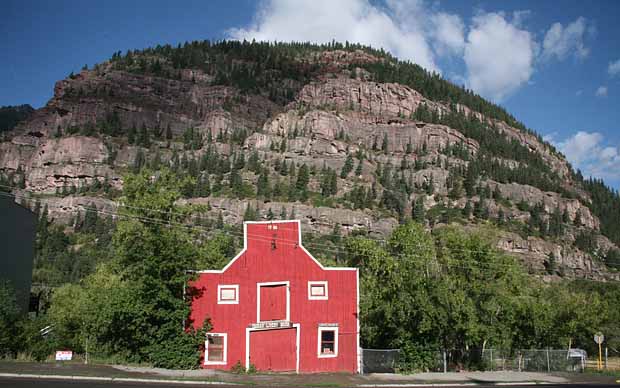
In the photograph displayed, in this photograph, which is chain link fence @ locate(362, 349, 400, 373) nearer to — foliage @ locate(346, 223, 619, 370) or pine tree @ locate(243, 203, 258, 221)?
foliage @ locate(346, 223, 619, 370)

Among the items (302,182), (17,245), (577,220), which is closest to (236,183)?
(302,182)

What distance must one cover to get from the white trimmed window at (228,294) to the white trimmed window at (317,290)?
469 cm

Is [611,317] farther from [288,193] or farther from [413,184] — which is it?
[413,184]

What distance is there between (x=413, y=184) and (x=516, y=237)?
41.7 meters

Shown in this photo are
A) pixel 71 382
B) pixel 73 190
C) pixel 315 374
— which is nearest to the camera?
pixel 71 382

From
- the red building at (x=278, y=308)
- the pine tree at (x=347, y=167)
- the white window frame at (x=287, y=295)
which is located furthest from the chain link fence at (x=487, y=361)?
the pine tree at (x=347, y=167)

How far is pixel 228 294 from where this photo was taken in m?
33.7

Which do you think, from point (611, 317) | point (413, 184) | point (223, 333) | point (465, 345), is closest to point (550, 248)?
point (413, 184)

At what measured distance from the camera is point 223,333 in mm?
33250

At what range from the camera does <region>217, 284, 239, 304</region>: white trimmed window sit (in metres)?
33.6

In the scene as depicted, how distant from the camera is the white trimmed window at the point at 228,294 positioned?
33594 mm

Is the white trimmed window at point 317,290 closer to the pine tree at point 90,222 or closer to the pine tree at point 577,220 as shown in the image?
the pine tree at point 90,222

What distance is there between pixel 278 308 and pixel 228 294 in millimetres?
3322

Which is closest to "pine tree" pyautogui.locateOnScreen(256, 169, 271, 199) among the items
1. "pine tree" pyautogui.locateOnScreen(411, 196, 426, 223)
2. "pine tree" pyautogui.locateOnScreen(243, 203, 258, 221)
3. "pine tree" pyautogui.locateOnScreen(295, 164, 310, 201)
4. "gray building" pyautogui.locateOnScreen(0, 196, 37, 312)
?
"pine tree" pyautogui.locateOnScreen(295, 164, 310, 201)
